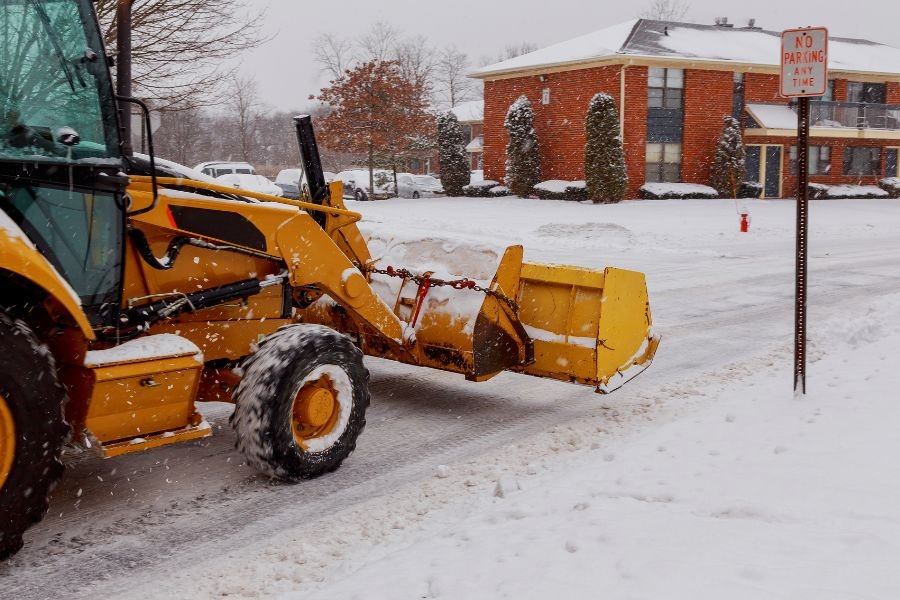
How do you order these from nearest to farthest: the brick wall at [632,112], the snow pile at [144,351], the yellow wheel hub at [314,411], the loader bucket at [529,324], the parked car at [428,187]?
the snow pile at [144,351]
the yellow wheel hub at [314,411]
the loader bucket at [529,324]
the brick wall at [632,112]
the parked car at [428,187]

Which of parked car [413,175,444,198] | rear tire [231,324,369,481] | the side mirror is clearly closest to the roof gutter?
parked car [413,175,444,198]

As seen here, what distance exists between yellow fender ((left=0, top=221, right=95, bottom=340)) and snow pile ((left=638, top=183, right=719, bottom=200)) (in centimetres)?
3111

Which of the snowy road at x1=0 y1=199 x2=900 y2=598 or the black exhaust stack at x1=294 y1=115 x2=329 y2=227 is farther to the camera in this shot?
the black exhaust stack at x1=294 y1=115 x2=329 y2=227

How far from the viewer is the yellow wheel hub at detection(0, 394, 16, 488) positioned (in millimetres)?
3727

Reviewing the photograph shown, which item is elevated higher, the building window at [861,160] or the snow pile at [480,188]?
the building window at [861,160]

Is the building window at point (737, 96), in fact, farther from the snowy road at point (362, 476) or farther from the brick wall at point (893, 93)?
the snowy road at point (362, 476)

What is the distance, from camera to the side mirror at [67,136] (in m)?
4.08

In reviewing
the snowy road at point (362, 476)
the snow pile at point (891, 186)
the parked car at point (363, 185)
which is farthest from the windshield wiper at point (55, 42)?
the snow pile at point (891, 186)

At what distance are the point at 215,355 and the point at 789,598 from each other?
3.47m

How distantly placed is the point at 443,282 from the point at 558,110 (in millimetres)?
30557

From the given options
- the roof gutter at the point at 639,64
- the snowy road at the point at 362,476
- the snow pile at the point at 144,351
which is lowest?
the snowy road at the point at 362,476

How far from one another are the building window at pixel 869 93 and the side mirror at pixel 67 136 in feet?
140

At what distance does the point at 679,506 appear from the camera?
4398 mm

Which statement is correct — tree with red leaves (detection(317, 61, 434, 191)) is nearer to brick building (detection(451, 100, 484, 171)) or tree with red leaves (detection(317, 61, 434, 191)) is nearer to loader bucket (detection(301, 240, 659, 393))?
brick building (detection(451, 100, 484, 171))
